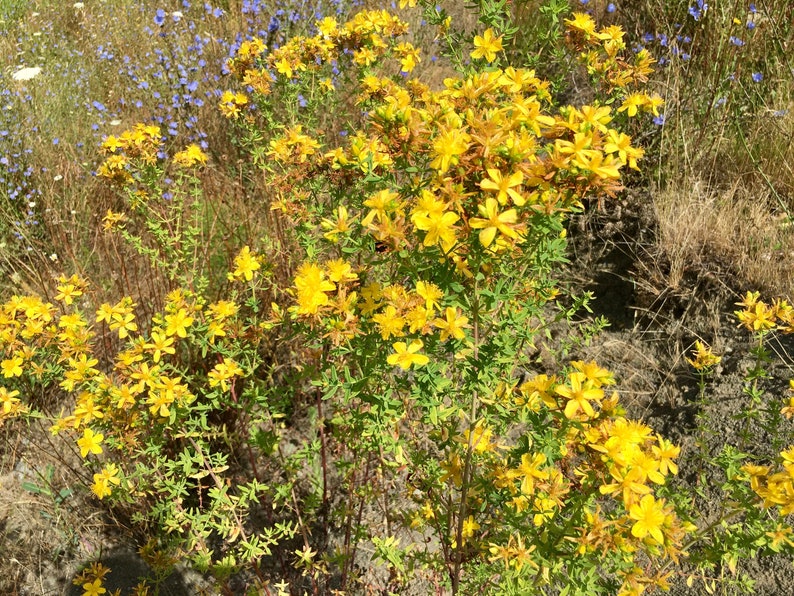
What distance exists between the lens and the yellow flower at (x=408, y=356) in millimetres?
1155

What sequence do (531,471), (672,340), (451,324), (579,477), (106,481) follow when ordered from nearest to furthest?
(451,324) → (531,471) → (579,477) → (106,481) → (672,340)

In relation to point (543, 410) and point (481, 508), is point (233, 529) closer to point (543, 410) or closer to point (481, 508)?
point (481, 508)

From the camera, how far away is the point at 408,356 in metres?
1.17

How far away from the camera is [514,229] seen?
1049mm

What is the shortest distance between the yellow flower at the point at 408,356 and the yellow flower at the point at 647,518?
1.63ft

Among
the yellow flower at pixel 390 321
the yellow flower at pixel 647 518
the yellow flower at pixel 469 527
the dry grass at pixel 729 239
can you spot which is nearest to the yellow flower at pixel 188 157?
the yellow flower at pixel 390 321

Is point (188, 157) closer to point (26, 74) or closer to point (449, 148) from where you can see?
point (449, 148)

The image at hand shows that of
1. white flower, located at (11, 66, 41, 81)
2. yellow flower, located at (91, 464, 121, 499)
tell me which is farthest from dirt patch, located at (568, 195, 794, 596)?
white flower, located at (11, 66, 41, 81)

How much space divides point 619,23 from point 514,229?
4.11 meters

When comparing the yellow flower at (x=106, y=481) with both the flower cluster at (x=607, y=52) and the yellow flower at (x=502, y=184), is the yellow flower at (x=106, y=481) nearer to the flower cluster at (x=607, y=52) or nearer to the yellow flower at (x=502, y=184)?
the yellow flower at (x=502, y=184)

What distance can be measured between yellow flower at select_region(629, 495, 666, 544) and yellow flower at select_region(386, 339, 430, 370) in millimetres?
498

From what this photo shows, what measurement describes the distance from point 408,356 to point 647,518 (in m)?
0.56

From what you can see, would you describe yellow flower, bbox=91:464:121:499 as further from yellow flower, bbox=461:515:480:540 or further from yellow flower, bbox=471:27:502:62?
yellow flower, bbox=471:27:502:62

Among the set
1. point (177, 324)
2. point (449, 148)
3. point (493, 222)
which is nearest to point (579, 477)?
point (493, 222)
